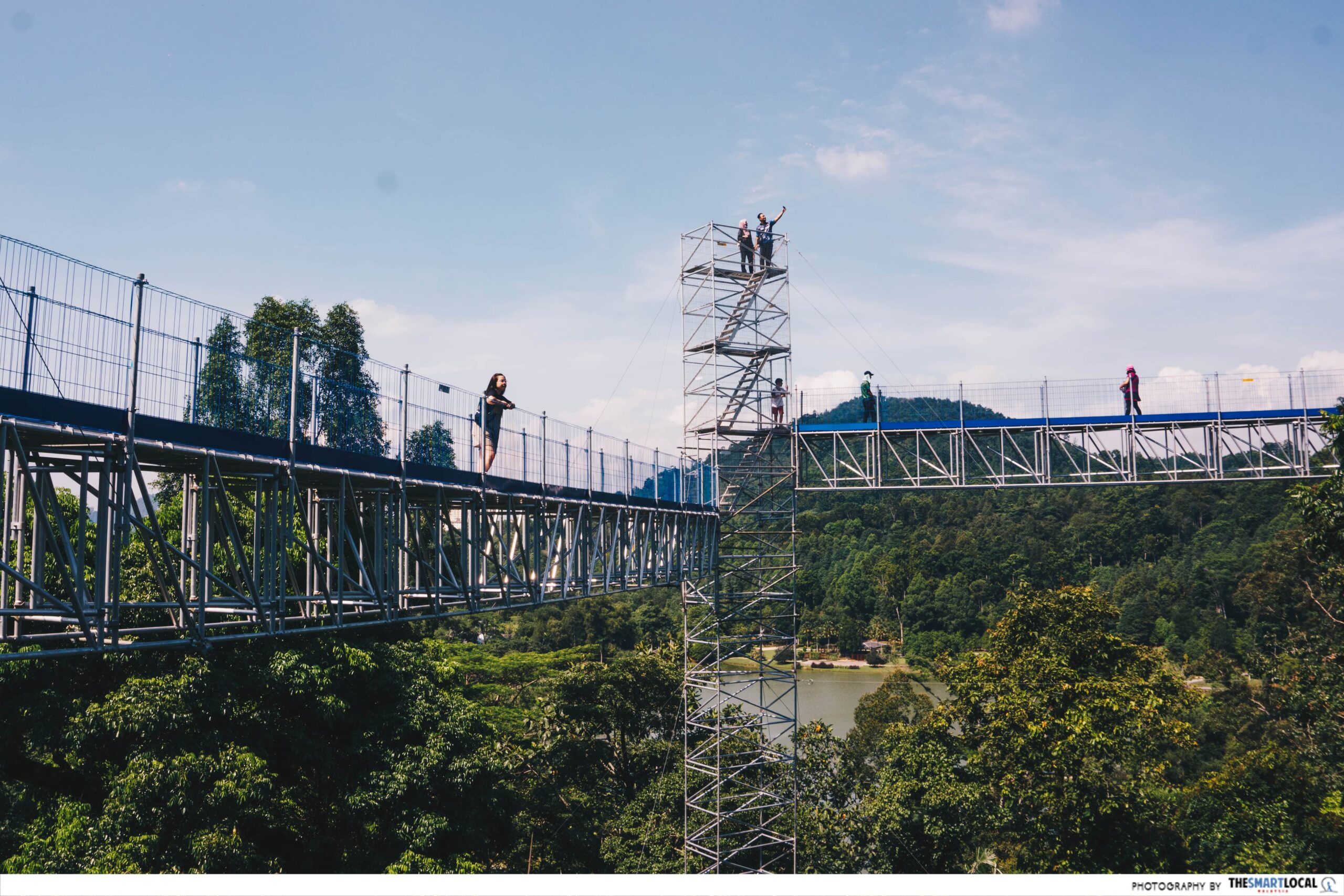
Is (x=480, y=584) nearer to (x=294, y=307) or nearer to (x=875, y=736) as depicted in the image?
(x=294, y=307)

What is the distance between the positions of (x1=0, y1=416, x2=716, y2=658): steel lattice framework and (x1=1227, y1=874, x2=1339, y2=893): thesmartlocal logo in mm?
10458

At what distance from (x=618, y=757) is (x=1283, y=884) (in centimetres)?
2085

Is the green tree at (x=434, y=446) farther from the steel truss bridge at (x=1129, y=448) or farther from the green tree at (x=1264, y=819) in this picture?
the green tree at (x=1264, y=819)

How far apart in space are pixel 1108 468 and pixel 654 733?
61.0 ft

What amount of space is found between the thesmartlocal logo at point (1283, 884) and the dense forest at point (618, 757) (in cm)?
559

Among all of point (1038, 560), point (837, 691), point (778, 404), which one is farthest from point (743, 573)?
point (1038, 560)

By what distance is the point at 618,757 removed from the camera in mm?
30531

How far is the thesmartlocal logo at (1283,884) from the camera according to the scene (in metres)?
12.5

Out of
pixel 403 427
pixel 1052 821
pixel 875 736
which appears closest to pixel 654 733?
pixel 875 736

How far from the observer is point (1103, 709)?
922 inches

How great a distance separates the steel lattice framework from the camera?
7207mm

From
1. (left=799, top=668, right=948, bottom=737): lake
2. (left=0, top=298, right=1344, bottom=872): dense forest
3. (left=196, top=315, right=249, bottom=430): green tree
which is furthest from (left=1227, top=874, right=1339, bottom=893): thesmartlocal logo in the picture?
(left=799, top=668, right=948, bottom=737): lake

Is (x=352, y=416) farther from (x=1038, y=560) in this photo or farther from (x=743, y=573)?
(x=1038, y=560)

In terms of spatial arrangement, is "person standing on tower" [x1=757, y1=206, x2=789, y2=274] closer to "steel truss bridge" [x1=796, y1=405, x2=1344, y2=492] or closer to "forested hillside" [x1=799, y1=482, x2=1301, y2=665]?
"steel truss bridge" [x1=796, y1=405, x2=1344, y2=492]
